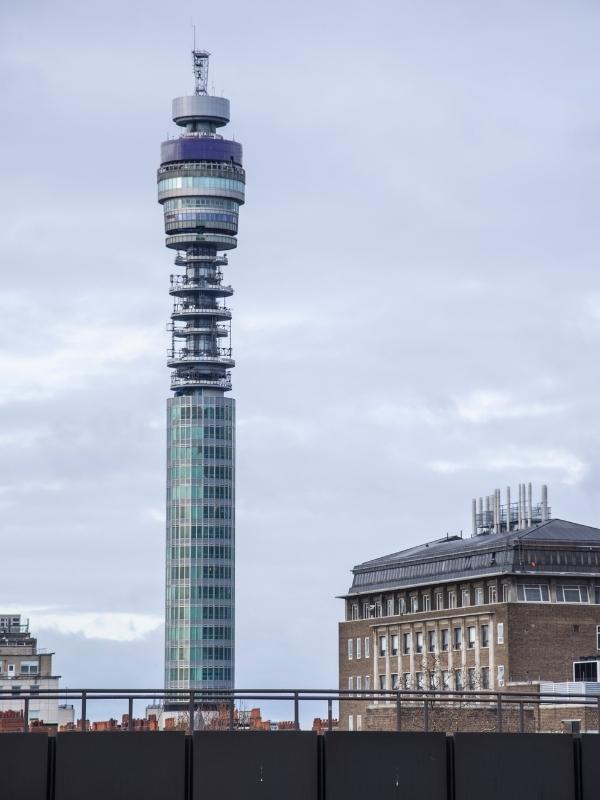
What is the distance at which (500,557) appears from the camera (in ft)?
579

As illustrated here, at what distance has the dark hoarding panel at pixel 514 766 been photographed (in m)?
46.9

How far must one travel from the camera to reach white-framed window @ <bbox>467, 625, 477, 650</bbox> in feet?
573

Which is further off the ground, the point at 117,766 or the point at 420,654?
the point at 420,654

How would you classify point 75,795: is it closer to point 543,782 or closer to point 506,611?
point 543,782

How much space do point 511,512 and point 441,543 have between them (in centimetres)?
815

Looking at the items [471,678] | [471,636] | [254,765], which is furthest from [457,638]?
[254,765]

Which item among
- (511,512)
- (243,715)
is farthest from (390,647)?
(243,715)

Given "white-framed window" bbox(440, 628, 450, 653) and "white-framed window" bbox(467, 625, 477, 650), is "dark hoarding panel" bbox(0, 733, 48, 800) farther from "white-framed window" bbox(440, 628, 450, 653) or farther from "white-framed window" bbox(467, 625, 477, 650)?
"white-framed window" bbox(440, 628, 450, 653)

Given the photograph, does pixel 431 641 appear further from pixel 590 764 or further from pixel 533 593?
pixel 590 764

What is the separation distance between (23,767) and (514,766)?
12.3m

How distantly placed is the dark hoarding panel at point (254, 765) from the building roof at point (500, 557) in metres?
129

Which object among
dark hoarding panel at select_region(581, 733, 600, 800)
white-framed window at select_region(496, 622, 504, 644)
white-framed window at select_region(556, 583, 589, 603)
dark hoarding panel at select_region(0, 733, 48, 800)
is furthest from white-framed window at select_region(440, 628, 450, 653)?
dark hoarding panel at select_region(0, 733, 48, 800)

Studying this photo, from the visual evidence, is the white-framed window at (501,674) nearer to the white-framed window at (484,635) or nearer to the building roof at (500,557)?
the white-framed window at (484,635)

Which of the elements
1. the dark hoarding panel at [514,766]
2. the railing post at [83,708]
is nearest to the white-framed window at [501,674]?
the dark hoarding panel at [514,766]
